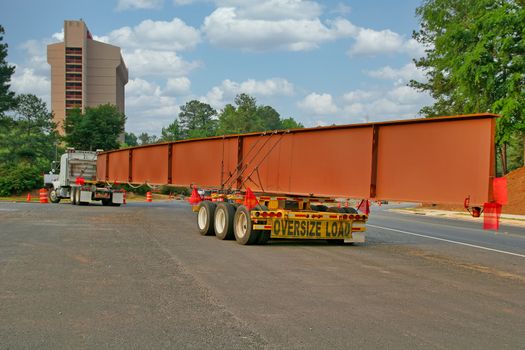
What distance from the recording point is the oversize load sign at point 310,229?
45.2ft

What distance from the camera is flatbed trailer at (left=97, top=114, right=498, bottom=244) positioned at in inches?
398

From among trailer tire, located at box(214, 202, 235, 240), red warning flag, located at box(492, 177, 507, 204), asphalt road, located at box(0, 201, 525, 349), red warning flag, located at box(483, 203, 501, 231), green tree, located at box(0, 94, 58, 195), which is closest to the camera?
asphalt road, located at box(0, 201, 525, 349)

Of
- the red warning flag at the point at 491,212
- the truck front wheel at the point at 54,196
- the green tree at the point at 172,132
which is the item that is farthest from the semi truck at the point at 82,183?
the green tree at the point at 172,132

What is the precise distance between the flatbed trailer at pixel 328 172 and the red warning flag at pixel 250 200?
3 cm

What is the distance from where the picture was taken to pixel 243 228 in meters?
14.3

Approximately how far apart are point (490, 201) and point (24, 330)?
740cm

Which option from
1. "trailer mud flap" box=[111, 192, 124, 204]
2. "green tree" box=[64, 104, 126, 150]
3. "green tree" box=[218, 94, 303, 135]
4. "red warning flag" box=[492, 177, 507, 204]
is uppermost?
"green tree" box=[218, 94, 303, 135]

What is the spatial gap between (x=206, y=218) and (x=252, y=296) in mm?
8299

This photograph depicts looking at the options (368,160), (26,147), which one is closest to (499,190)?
(368,160)

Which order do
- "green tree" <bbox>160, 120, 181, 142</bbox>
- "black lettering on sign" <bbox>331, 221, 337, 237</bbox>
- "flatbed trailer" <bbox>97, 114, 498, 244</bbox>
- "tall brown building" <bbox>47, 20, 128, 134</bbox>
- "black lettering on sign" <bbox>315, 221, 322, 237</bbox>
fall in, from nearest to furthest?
1. "flatbed trailer" <bbox>97, 114, 498, 244</bbox>
2. "black lettering on sign" <bbox>315, 221, 322, 237</bbox>
3. "black lettering on sign" <bbox>331, 221, 337, 237</bbox>
4. "green tree" <bbox>160, 120, 181, 142</bbox>
5. "tall brown building" <bbox>47, 20, 128, 134</bbox>

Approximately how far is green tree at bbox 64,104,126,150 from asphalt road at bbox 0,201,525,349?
171 feet

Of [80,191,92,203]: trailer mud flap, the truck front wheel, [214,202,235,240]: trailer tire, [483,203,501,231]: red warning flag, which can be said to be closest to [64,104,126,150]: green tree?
the truck front wheel

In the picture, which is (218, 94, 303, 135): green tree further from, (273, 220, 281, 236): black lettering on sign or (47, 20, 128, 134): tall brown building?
(273, 220, 281, 236): black lettering on sign

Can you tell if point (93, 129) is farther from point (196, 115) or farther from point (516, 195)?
point (196, 115)
